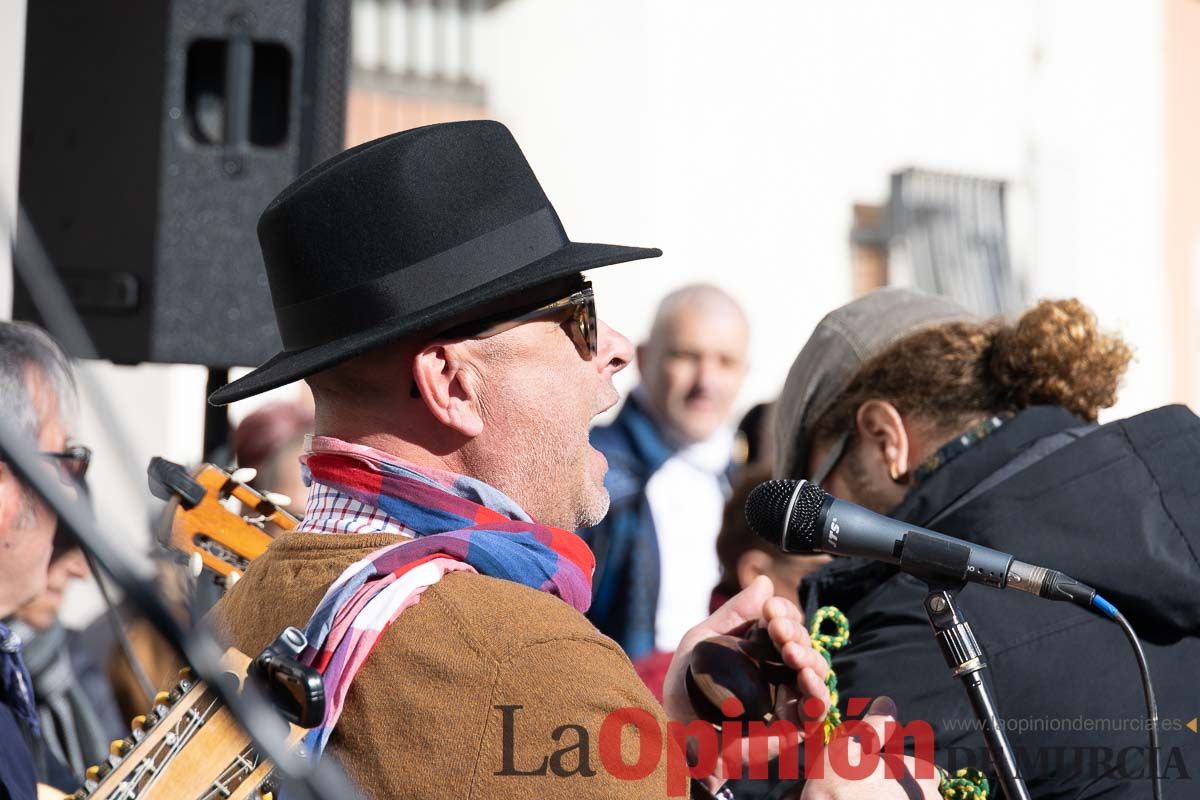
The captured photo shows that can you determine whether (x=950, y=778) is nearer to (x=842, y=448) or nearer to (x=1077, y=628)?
(x=1077, y=628)

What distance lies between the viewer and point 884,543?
1899 millimetres

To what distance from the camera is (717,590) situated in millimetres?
3961

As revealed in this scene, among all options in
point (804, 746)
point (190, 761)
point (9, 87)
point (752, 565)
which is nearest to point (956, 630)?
point (804, 746)

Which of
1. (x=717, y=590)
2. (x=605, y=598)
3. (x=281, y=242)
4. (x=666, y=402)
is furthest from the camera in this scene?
(x=666, y=402)

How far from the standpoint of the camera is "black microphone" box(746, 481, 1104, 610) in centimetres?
183

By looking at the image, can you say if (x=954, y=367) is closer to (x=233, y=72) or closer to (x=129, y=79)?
(x=233, y=72)

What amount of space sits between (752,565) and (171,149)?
1.85 m

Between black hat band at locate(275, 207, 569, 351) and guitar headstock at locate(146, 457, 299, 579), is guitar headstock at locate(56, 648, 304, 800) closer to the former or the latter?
black hat band at locate(275, 207, 569, 351)

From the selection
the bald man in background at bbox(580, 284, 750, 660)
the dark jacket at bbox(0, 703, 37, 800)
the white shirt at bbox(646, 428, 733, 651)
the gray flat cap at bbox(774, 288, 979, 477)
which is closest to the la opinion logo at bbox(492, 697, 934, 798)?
the gray flat cap at bbox(774, 288, 979, 477)

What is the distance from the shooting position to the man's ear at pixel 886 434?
268 centimetres

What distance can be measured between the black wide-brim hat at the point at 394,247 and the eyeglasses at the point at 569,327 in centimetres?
3

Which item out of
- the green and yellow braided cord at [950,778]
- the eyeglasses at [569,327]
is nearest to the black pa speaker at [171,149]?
the eyeglasses at [569,327]

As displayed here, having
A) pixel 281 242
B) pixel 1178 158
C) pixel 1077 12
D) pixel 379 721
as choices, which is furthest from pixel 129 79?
pixel 1178 158

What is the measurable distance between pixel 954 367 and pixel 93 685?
239cm
